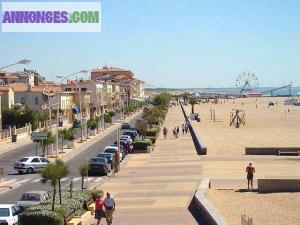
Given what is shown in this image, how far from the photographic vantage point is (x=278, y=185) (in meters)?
25.0

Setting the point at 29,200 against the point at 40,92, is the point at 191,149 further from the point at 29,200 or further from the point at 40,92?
the point at 40,92

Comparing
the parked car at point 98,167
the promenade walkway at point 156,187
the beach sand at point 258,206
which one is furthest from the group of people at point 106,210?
the parked car at point 98,167

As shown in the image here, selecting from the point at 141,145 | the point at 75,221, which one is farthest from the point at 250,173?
the point at 141,145

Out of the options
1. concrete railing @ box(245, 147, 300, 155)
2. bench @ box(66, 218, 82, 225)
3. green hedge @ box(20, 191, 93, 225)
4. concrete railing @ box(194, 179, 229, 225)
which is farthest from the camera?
concrete railing @ box(245, 147, 300, 155)

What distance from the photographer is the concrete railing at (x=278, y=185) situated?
24938mm

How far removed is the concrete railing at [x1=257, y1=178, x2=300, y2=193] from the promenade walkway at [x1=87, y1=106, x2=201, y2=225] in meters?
2.77

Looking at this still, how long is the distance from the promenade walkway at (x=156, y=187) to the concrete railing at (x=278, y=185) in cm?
277

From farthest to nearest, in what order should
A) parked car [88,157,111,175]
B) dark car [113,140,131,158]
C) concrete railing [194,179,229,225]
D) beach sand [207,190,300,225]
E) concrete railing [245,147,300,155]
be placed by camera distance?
dark car [113,140,131,158], concrete railing [245,147,300,155], parked car [88,157,111,175], beach sand [207,190,300,225], concrete railing [194,179,229,225]

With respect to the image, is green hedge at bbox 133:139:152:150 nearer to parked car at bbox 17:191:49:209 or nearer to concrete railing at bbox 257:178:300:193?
concrete railing at bbox 257:178:300:193

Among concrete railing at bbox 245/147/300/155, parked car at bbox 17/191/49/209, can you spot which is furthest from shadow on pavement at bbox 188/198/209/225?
concrete railing at bbox 245/147/300/155

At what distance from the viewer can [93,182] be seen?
98.6ft

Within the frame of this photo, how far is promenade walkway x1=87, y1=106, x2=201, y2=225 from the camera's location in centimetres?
1935

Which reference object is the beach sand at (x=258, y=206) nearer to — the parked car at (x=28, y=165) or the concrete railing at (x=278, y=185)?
the concrete railing at (x=278, y=185)

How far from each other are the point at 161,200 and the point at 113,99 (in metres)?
110
